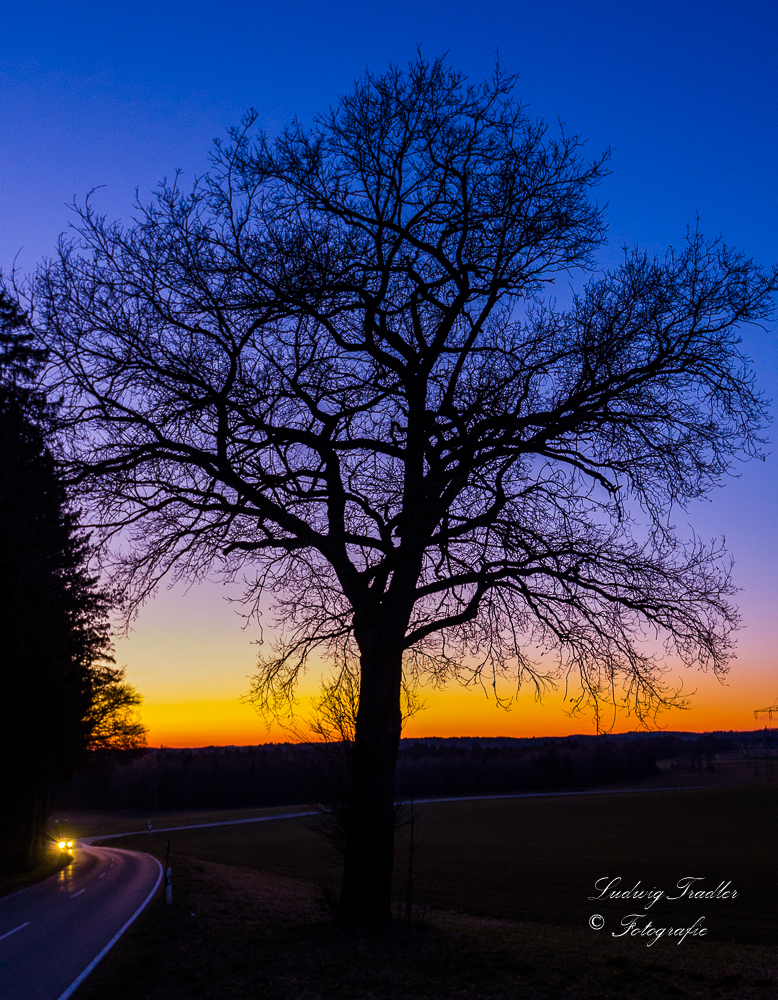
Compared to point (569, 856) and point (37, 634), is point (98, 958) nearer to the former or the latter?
point (37, 634)

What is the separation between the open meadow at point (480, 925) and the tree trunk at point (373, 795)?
1.62ft

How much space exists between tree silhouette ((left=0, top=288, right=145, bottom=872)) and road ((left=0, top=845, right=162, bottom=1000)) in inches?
158

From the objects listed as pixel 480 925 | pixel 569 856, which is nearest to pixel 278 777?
pixel 569 856

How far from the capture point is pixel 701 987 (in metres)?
7.05

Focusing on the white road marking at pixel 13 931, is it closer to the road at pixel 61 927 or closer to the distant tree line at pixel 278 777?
the road at pixel 61 927

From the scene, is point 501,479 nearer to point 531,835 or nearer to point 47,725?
point 47,725

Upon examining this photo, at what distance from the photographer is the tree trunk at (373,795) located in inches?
388

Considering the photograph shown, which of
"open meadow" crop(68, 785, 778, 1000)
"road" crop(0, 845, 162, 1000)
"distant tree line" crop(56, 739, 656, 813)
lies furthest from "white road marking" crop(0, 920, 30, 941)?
"distant tree line" crop(56, 739, 656, 813)

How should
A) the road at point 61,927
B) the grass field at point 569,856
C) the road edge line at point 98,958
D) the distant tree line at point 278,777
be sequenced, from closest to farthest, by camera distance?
the road edge line at point 98,958
the road at point 61,927
the grass field at point 569,856
the distant tree line at point 278,777

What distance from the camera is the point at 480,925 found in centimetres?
1664

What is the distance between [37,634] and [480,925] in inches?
442

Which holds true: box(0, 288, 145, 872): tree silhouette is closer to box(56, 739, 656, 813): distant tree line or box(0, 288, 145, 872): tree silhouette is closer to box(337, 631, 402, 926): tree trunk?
box(337, 631, 402, 926): tree trunk

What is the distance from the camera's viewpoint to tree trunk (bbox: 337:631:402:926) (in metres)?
9.85

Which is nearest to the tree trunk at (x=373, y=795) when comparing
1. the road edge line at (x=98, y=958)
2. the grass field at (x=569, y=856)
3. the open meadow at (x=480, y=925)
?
the open meadow at (x=480, y=925)
